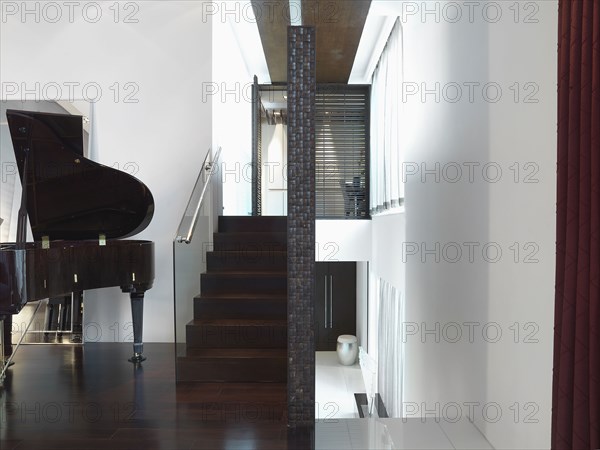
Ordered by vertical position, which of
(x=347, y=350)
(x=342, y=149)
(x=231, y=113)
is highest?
(x=231, y=113)

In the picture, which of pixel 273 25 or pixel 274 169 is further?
pixel 274 169

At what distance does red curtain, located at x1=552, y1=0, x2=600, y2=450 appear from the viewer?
1.70 metres

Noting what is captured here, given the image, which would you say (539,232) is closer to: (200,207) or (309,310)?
(309,310)

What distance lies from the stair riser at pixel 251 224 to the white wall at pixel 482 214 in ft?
4.52

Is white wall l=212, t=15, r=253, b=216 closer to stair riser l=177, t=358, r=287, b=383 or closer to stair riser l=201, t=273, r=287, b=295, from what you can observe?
stair riser l=201, t=273, r=287, b=295

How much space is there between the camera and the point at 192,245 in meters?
4.34

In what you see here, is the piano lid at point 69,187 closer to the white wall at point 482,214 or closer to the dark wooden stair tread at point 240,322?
the dark wooden stair tread at point 240,322

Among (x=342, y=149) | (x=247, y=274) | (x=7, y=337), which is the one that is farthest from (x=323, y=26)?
(x=7, y=337)

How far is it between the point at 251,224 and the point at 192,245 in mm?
1451

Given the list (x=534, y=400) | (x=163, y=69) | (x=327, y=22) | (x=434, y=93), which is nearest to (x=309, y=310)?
(x=534, y=400)

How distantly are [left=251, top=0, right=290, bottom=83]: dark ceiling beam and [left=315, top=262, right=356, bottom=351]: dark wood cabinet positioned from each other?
452 cm

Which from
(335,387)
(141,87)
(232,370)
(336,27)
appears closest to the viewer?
(232,370)

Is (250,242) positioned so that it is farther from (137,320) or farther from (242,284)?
(137,320)

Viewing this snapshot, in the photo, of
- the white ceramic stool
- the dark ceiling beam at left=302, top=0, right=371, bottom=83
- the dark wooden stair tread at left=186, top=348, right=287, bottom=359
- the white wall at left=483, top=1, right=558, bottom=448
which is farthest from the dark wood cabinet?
the white wall at left=483, top=1, right=558, bottom=448
